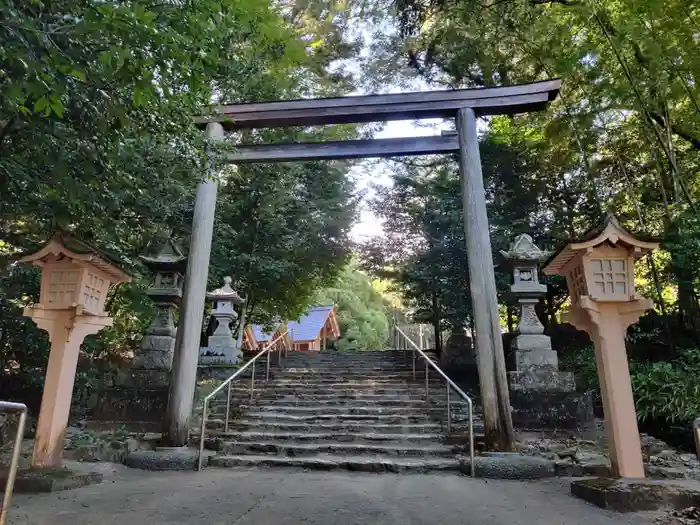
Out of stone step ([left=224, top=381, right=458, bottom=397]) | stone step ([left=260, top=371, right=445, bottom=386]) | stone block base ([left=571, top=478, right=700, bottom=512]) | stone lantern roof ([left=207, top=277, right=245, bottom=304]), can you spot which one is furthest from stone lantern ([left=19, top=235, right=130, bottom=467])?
stone block base ([left=571, top=478, right=700, bottom=512])

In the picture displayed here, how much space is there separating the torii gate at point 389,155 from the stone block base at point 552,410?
Result: 1.42 m

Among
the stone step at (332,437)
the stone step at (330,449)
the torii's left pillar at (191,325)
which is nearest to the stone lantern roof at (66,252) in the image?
the torii's left pillar at (191,325)

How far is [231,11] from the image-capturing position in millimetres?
4496

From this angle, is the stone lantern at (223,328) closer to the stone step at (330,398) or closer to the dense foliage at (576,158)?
the stone step at (330,398)

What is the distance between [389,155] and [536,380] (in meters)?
3.88

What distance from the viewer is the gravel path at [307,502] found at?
3.10 metres

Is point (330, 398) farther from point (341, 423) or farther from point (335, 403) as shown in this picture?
point (341, 423)

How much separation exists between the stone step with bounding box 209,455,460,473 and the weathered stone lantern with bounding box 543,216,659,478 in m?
1.77

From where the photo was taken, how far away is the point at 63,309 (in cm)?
452

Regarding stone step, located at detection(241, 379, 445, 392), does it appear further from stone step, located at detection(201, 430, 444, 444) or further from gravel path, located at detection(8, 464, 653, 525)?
gravel path, located at detection(8, 464, 653, 525)

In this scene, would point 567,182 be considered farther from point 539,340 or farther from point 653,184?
point 539,340

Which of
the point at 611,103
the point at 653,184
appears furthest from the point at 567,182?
the point at 611,103

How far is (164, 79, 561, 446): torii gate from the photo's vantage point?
5207 mm

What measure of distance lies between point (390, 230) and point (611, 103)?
591cm
